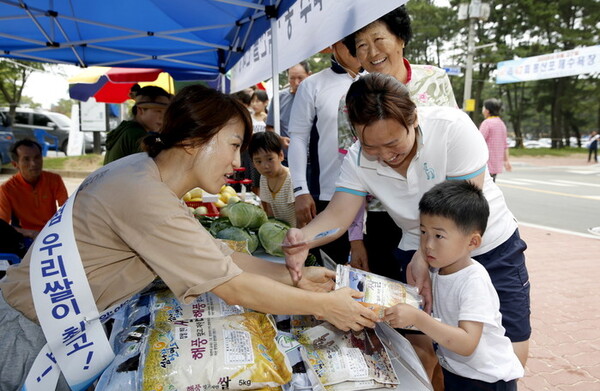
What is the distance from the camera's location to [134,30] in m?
4.63

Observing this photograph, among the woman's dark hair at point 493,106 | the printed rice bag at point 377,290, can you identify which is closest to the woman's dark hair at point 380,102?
the printed rice bag at point 377,290

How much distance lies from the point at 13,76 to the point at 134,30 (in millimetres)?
18629

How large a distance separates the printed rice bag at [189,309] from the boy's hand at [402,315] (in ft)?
1.80

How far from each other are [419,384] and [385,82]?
1016 mm

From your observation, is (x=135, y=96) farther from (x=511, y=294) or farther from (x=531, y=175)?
(x=531, y=175)

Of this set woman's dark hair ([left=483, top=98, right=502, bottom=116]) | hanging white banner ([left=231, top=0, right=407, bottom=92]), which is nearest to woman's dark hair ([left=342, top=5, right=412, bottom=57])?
hanging white banner ([left=231, top=0, right=407, bottom=92])

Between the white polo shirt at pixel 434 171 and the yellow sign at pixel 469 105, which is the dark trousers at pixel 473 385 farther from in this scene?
the yellow sign at pixel 469 105

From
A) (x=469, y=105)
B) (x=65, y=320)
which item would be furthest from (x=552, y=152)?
(x=65, y=320)

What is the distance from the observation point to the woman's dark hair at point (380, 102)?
4.92 ft

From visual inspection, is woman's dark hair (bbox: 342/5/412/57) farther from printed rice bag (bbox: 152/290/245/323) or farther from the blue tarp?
printed rice bag (bbox: 152/290/245/323)

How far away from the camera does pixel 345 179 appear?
6.34ft

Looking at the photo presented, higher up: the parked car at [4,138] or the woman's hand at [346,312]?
the parked car at [4,138]

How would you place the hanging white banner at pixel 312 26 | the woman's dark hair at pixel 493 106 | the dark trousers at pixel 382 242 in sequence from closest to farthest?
the hanging white banner at pixel 312 26 → the dark trousers at pixel 382 242 → the woman's dark hair at pixel 493 106

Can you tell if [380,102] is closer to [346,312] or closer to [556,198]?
[346,312]
